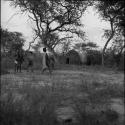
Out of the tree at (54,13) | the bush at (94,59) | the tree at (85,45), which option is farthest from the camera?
the tree at (85,45)

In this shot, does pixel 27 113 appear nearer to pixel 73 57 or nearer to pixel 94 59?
pixel 94 59

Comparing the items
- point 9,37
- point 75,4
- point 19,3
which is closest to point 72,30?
point 75,4

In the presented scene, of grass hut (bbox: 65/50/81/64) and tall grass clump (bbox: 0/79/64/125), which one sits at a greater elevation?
grass hut (bbox: 65/50/81/64)

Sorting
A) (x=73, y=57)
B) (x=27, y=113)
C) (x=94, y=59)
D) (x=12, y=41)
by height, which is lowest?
(x=27, y=113)

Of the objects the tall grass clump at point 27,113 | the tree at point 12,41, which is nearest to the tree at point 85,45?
the tree at point 12,41

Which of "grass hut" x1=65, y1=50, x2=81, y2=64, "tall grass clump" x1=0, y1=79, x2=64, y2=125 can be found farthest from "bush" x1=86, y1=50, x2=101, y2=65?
"tall grass clump" x1=0, y1=79, x2=64, y2=125

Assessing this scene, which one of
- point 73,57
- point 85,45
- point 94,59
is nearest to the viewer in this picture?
point 94,59

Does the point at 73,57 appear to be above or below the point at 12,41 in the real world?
below

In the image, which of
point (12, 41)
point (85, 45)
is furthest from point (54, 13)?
point (85, 45)

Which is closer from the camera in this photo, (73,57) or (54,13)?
(54,13)

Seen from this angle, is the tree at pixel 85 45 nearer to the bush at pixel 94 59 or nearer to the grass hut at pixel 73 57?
the grass hut at pixel 73 57

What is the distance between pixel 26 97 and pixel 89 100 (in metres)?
1.31

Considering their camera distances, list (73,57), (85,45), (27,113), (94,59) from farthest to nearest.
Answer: (85,45) → (73,57) → (94,59) → (27,113)

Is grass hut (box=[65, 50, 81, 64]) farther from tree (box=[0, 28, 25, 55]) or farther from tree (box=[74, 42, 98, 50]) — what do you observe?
tree (box=[0, 28, 25, 55])
